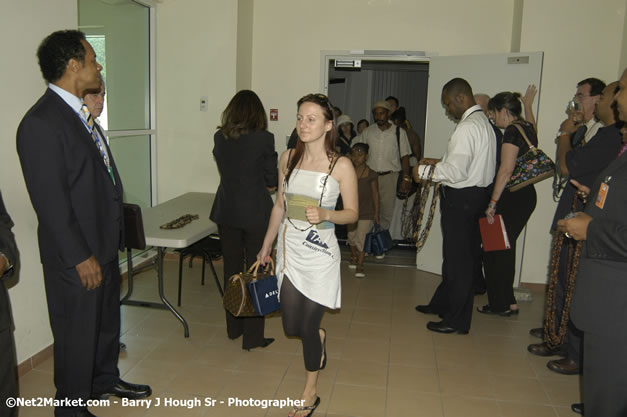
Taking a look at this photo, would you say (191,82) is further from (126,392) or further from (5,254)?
(5,254)

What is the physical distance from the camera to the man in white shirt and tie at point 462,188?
3613 mm

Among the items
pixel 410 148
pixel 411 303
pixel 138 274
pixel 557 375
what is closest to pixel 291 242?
pixel 557 375

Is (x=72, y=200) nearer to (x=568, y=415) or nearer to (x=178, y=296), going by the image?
(x=178, y=296)

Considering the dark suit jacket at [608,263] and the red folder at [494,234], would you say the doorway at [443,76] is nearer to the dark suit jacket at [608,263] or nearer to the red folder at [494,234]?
the red folder at [494,234]

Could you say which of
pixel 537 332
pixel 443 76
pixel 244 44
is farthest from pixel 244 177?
pixel 443 76

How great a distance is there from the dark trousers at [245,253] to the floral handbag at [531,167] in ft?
6.64

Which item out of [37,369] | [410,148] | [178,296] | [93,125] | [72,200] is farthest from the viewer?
[410,148]

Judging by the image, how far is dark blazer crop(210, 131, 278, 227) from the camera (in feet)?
10.8

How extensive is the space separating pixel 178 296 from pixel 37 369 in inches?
53.2

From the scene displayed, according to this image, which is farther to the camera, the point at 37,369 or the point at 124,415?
the point at 37,369

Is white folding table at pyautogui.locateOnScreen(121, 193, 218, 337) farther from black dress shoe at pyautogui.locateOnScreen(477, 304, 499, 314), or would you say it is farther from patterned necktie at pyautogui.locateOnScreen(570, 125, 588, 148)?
patterned necktie at pyautogui.locateOnScreen(570, 125, 588, 148)

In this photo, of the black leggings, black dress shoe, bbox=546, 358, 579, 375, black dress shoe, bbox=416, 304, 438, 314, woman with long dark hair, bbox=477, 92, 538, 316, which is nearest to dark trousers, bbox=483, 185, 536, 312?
woman with long dark hair, bbox=477, 92, 538, 316

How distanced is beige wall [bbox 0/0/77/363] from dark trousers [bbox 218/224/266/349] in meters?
1.14

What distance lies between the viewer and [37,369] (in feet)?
10.2
